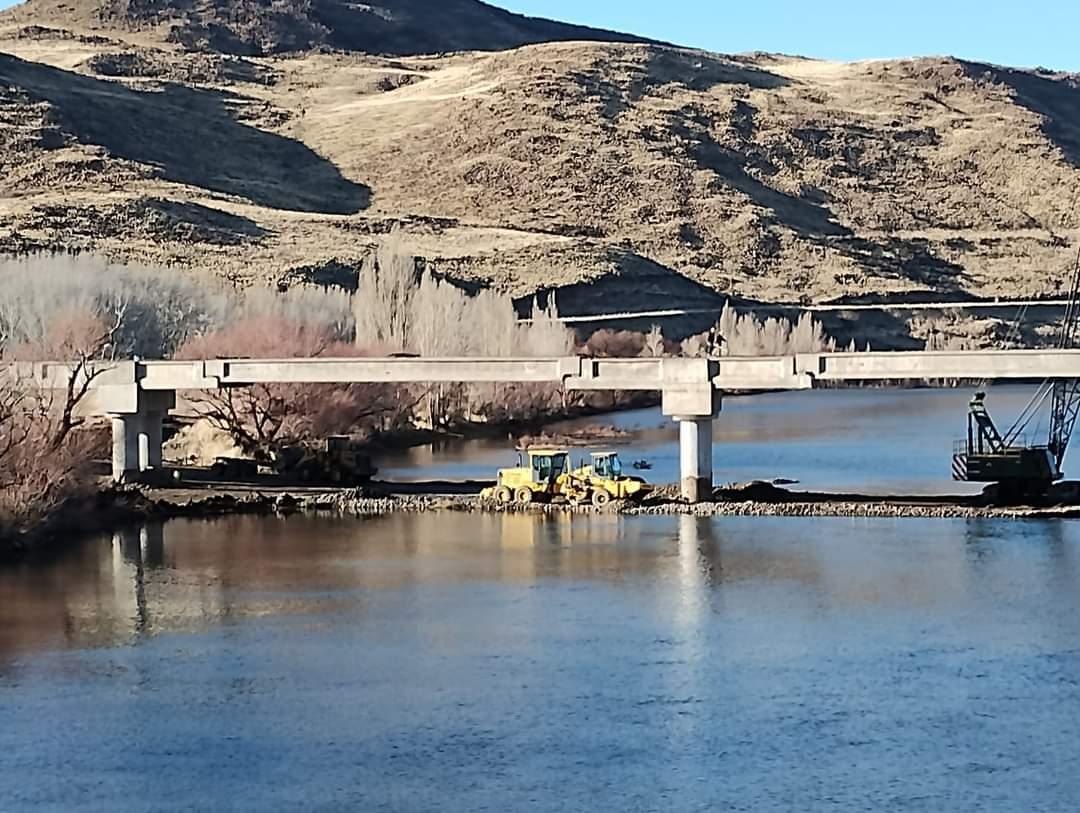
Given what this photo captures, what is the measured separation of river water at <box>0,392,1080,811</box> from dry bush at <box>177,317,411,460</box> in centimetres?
1397

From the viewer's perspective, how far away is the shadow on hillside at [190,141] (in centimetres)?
13988

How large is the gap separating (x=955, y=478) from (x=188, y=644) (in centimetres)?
2463

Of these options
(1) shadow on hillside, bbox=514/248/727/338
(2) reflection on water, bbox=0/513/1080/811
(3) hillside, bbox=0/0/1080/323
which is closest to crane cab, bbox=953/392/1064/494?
(2) reflection on water, bbox=0/513/1080/811

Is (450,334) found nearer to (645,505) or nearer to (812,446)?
(812,446)

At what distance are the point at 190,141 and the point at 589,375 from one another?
107 metres

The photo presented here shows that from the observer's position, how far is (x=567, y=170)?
15338 centimetres

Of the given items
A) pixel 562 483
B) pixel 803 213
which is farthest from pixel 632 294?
pixel 562 483

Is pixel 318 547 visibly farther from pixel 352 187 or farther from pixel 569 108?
pixel 569 108

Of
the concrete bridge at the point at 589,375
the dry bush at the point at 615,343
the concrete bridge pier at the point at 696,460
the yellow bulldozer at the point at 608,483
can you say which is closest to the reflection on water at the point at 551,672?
the concrete bridge pier at the point at 696,460

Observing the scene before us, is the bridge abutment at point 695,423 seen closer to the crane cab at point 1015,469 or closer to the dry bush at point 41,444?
the crane cab at point 1015,469

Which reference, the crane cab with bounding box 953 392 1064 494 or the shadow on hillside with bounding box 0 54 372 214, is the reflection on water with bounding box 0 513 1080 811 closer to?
the crane cab with bounding box 953 392 1064 494

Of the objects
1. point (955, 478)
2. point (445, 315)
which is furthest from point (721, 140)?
point (955, 478)

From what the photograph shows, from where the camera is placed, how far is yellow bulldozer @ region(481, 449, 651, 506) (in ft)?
155

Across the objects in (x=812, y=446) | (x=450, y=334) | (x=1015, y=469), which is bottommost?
(x=812, y=446)
